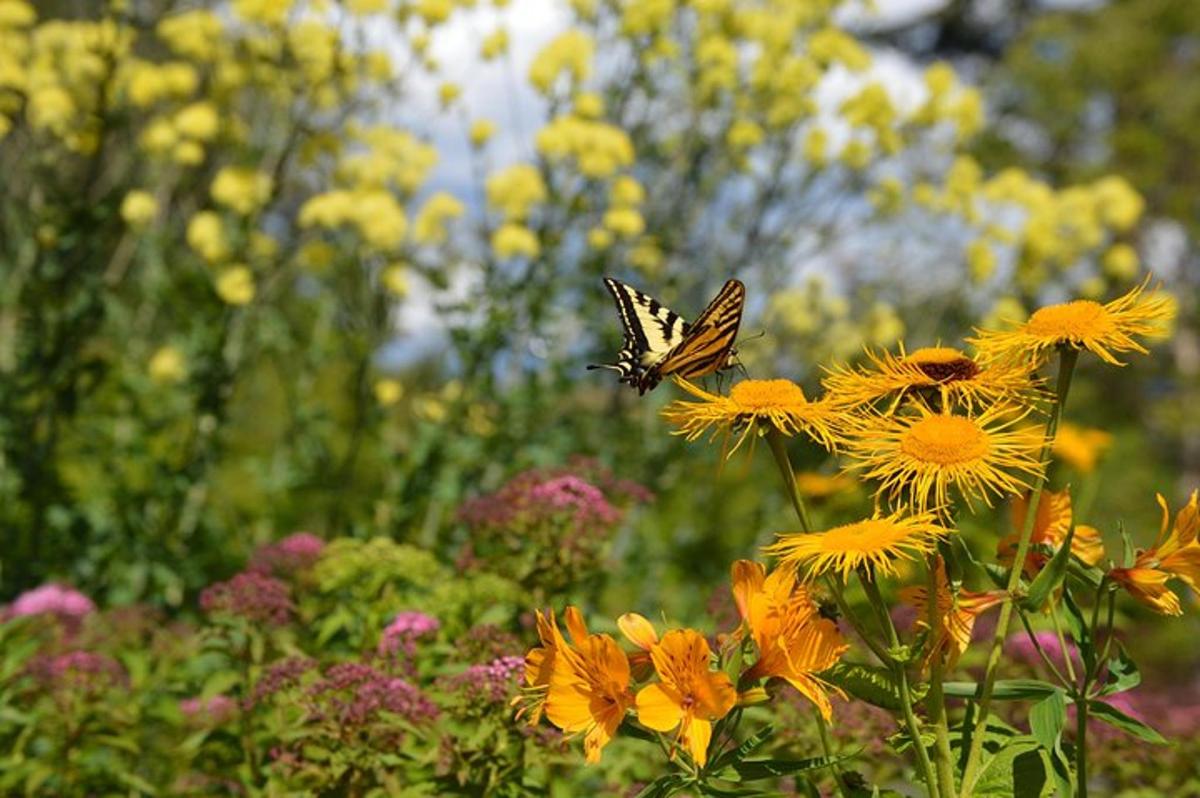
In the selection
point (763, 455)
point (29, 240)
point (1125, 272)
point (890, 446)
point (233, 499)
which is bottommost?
point (233, 499)

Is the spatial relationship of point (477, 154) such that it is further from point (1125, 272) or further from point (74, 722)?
point (1125, 272)

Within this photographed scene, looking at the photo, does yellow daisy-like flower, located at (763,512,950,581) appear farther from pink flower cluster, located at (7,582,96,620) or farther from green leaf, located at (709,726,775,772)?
pink flower cluster, located at (7,582,96,620)

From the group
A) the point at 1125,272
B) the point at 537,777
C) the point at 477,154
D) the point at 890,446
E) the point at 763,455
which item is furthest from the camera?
the point at 763,455

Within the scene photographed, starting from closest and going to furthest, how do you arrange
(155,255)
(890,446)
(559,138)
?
(890,446) → (559,138) → (155,255)

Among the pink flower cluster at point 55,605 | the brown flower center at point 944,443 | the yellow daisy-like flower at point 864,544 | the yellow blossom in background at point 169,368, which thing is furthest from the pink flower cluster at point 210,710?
the yellow blossom in background at point 169,368

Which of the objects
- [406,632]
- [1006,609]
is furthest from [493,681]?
[1006,609]

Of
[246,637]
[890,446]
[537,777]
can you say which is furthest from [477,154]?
[890,446]

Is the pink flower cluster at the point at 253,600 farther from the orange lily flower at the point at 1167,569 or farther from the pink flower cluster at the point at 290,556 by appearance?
the orange lily flower at the point at 1167,569
